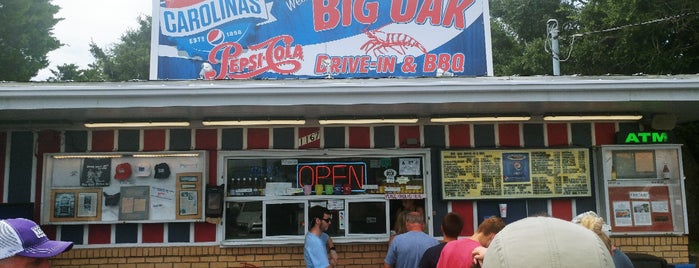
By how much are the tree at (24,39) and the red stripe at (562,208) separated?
878 inches

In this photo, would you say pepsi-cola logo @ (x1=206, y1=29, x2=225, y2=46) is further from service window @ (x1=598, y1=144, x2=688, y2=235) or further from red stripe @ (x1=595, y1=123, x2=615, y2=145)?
service window @ (x1=598, y1=144, x2=688, y2=235)

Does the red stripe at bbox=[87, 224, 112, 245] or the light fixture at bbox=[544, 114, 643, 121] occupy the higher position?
the light fixture at bbox=[544, 114, 643, 121]

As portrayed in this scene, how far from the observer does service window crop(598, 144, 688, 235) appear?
7.53 meters

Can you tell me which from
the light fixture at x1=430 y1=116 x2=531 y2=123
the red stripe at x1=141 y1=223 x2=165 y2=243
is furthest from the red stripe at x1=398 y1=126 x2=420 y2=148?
the red stripe at x1=141 y1=223 x2=165 y2=243

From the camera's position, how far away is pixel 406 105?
6.19 metres

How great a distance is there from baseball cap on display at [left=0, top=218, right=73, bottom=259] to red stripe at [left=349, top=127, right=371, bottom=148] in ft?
17.1

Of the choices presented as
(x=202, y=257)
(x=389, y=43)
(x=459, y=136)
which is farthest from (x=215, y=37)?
(x=459, y=136)

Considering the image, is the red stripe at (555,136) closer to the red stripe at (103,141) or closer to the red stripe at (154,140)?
the red stripe at (154,140)

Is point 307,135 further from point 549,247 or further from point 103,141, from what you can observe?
point 549,247

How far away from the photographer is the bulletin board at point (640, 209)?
7531 millimetres

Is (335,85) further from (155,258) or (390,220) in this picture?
(155,258)

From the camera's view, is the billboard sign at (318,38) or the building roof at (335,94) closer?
the building roof at (335,94)

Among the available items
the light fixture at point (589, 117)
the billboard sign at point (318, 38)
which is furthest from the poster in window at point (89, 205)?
the light fixture at point (589, 117)

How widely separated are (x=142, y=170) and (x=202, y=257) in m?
1.41
